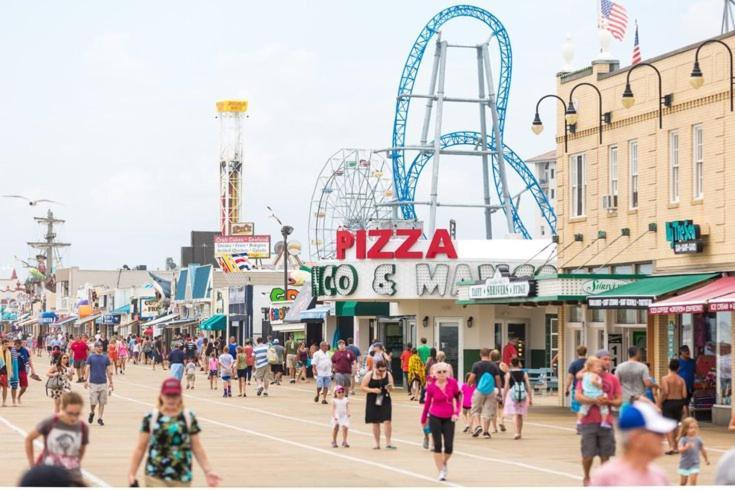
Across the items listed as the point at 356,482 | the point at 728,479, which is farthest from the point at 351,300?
the point at 728,479

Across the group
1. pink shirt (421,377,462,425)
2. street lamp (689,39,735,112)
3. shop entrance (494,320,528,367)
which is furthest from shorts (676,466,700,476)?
shop entrance (494,320,528,367)

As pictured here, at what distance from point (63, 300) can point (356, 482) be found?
139966 millimetres

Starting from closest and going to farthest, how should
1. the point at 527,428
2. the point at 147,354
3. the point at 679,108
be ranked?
the point at 527,428 → the point at 679,108 → the point at 147,354

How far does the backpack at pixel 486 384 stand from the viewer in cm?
2792

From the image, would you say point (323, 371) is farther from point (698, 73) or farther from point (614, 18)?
point (698, 73)

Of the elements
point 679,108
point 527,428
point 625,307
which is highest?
point 679,108

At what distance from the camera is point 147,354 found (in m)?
82.5

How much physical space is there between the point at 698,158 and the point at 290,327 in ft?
113

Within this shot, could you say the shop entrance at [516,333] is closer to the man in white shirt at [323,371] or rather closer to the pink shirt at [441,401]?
the man in white shirt at [323,371]

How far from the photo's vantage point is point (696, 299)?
29.4m

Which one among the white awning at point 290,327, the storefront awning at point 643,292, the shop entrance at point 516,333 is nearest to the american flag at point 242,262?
the white awning at point 290,327

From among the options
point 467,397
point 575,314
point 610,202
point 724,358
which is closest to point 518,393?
point 467,397

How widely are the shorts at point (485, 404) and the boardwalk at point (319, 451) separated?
0.50 meters

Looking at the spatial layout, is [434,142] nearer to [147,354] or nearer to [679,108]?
[147,354]
